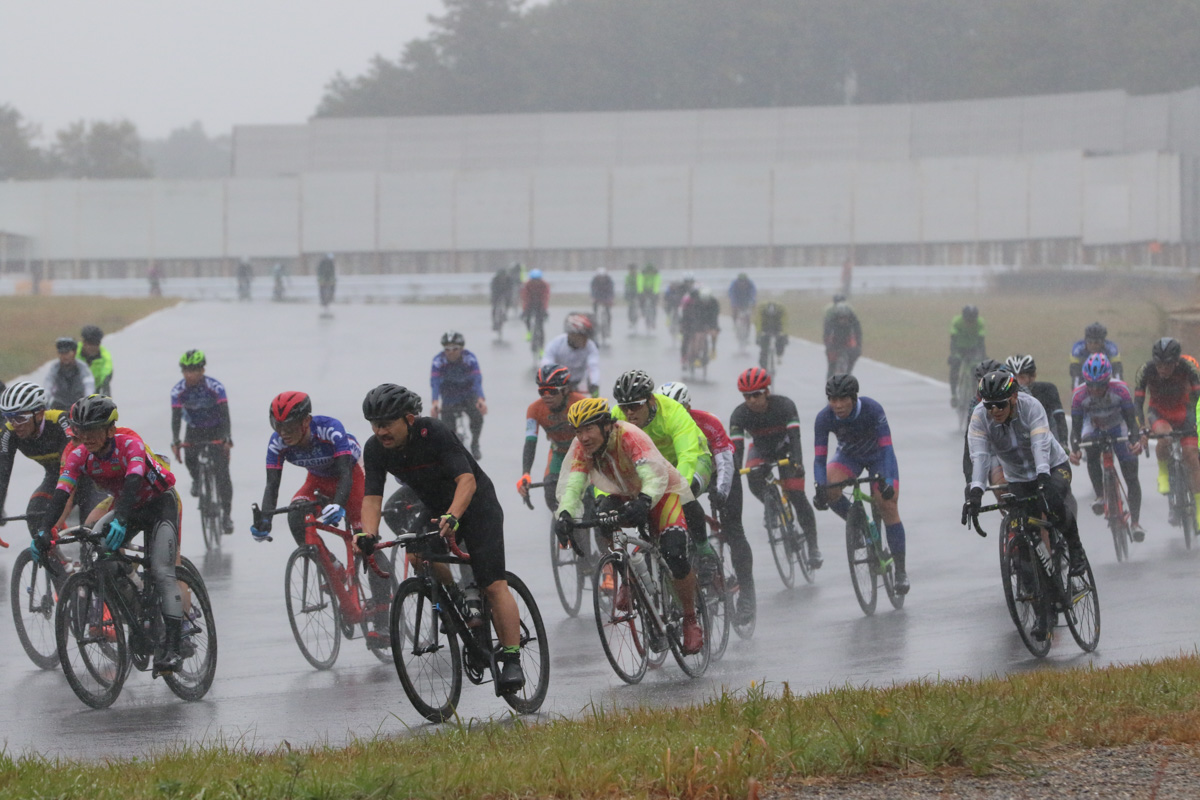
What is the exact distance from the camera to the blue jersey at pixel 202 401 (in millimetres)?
14758

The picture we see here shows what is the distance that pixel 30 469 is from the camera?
20.2 meters

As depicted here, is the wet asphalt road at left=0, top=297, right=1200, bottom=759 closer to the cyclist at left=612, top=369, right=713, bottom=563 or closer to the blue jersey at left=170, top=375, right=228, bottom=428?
the cyclist at left=612, top=369, right=713, bottom=563

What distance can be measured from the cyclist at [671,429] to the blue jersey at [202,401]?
597 cm

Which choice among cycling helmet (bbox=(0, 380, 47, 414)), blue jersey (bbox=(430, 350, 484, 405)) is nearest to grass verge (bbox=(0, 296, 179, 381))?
blue jersey (bbox=(430, 350, 484, 405))

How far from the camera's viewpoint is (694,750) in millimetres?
6203

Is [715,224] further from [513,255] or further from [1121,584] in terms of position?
[1121,584]

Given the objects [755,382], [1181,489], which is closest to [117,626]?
[755,382]

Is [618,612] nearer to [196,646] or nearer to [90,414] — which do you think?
[196,646]

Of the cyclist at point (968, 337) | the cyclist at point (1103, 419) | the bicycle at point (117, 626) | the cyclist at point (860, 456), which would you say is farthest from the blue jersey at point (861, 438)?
the cyclist at point (968, 337)

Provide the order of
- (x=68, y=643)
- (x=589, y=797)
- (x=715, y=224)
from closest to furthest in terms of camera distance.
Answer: (x=589, y=797), (x=68, y=643), (x=715, y=224)

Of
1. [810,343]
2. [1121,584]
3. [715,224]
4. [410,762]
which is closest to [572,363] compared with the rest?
[1121,584]

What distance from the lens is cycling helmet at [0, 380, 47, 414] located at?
10422 mm

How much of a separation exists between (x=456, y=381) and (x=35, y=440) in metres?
6.62

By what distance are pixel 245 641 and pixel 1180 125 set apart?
73.0m
